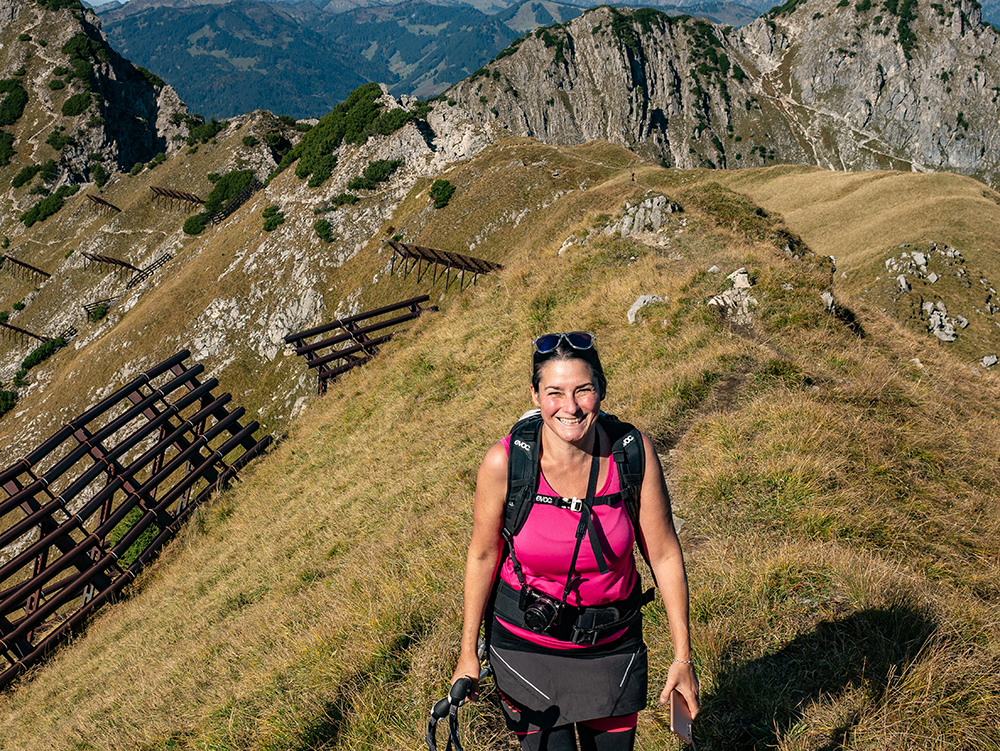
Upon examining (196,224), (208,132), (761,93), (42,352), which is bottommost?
(761,93)

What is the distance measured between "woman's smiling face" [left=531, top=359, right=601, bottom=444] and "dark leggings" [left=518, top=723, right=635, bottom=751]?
1.73 meters

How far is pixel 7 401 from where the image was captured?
4938 cm

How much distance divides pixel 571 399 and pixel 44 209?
10913 centimetres

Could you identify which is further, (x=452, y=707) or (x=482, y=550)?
(x=482, y=550)

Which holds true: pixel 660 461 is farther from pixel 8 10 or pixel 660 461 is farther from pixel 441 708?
pixel 8 10

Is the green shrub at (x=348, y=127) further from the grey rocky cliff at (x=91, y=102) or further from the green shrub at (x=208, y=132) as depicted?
the grey rocky cliff at (x=91, y=102)

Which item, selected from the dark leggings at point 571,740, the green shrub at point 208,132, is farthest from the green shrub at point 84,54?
the dark leggings at point 571,740

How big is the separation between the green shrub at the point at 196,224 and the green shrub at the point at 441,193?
1370 inches

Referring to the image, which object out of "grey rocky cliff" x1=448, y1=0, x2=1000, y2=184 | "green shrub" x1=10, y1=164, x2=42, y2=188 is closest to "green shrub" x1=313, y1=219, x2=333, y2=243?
"green shrub" x1=10, y1=164, x2=42, y2=188

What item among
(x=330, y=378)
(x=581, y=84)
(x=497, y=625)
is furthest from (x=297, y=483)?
(x=581, y=84)

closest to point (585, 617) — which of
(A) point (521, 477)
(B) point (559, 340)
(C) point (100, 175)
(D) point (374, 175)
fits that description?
(A) point (521, 477)

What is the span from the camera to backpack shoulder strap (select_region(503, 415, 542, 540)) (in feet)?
8.90

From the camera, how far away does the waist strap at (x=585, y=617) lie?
9.25 feet

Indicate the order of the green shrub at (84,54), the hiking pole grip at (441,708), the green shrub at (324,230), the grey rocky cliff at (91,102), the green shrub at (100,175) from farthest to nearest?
the green shrub at (84,54)
the grey rocky cliff at (91,102)
the green shrub at (100,175)
the green shrub at (324,230)
the hiking pole grip at (441,708)
